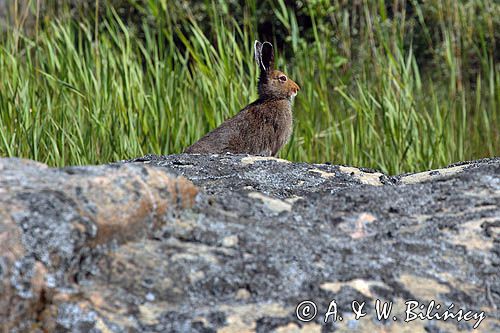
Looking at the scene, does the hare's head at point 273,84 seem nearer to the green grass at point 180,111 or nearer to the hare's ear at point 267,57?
the hare's ear at point 267,57

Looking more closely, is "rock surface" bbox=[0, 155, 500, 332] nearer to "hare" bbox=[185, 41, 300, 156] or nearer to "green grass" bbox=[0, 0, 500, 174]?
"hare" bbox=[185, 41, 300, 156]

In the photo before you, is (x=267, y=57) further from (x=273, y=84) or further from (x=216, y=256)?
(x=216, y=256)

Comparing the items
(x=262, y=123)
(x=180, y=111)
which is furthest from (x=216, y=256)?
(x=180, y=111)

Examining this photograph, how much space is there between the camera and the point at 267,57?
19.2 ft

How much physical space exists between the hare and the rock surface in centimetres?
272

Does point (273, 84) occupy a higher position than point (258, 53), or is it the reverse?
point (258, 53)

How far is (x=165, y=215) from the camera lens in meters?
2.03

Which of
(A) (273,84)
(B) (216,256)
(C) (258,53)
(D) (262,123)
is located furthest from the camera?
(A) (273,84)

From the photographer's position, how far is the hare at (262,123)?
16.8 feet

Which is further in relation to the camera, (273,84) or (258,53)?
(273,84)

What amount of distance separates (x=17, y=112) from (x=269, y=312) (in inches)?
141

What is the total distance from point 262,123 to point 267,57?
0.57 m

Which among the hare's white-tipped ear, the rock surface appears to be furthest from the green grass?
the rock surface

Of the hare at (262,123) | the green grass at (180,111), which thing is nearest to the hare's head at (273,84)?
the hare at (262,123)
